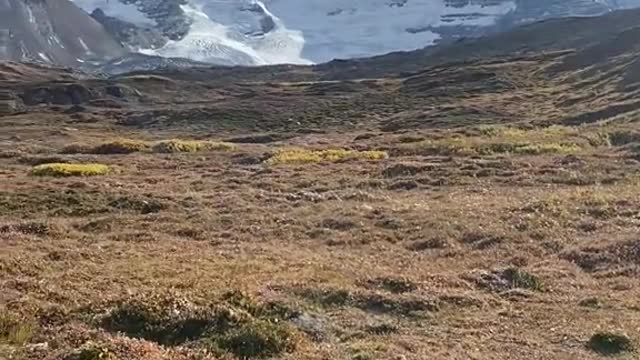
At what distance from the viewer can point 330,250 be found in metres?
29.5

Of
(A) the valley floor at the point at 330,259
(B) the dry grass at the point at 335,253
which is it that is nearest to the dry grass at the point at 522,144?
(B) the dry grass at the point at 335,253

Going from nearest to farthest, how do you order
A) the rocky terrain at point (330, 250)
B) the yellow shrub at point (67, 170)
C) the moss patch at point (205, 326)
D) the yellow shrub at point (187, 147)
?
the moss patch at point (205, 326) < the rocky terrain at point (330, 250) < the yellow shrub at point (67, 170) < the yellow shrub at point (187, 147)

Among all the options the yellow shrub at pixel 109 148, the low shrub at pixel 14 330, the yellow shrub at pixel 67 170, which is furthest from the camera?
the yellow shrub at pixel 109 148

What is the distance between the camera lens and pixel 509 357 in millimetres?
17000

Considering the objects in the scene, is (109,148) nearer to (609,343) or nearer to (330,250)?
A: (330,250)

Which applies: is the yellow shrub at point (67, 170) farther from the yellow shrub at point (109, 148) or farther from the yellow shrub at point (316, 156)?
the yellow shrub at point (109, 148)

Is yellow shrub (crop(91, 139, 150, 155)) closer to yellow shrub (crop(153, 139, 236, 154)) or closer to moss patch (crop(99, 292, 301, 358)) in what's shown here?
yellow shrub (crop(153, 139, 236, 154))

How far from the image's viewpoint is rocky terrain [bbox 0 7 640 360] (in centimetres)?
1745

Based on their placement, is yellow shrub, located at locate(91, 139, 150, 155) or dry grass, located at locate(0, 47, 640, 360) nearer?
dry grass, located at locate(0, 47, 640, 360)

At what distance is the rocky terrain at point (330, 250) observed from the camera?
17.5 m

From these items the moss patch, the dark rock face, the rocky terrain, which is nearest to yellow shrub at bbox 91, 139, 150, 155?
the rocky terrain

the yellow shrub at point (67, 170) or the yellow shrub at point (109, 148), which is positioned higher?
the yellow shrub at point (67, 170)

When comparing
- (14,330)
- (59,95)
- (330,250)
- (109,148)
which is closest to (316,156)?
(109,148)

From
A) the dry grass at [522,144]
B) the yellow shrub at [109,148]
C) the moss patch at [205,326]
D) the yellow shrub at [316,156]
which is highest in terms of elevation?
the moss patch at [205,326]
